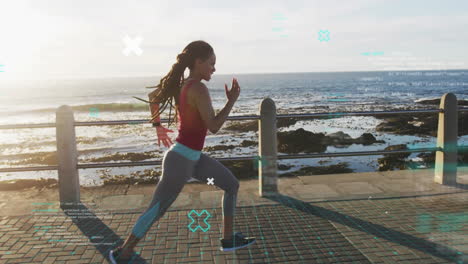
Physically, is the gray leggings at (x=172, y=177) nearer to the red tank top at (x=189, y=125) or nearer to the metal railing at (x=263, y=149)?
the red tank top at (x=189, y=125)

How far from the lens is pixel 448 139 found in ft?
20.1

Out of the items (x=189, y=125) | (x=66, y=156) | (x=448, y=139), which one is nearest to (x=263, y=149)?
(x=189, y=125)

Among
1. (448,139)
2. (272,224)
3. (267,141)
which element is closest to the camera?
(272,224)

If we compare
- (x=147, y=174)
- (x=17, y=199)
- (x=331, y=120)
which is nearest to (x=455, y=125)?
(x=17, y=199)

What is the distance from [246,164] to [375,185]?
4.70 metres

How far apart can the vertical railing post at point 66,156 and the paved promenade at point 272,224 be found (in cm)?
23

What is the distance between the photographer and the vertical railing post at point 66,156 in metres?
5.36

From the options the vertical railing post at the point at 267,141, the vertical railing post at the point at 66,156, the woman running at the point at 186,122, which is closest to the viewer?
the woman running at the point at 186,122

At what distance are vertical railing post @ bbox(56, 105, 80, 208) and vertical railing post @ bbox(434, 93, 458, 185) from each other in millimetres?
5249

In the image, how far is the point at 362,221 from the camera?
4.61 m

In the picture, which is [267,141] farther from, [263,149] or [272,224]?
[272,224]

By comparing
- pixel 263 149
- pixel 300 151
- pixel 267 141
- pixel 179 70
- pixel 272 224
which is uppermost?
pixel 179 70

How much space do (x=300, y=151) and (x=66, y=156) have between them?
11030mm

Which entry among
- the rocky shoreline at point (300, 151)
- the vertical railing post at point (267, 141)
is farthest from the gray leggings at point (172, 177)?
the rocky shoreline at point (300, 151)
